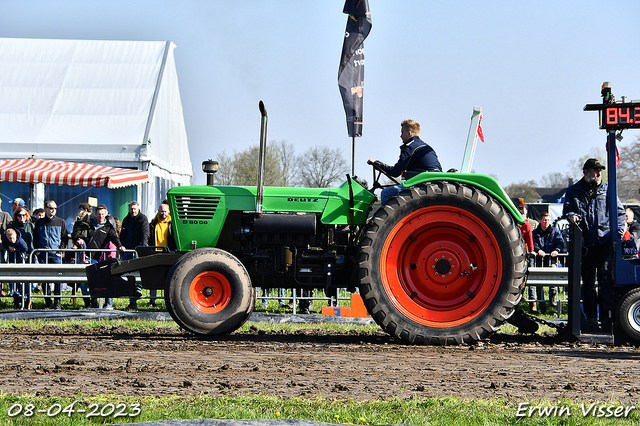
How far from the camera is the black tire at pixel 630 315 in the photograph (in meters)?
6.35

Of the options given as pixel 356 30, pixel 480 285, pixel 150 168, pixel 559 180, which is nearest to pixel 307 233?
pixel 480 285

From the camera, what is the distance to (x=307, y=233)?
6809 mm

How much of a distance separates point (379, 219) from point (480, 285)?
1163mm

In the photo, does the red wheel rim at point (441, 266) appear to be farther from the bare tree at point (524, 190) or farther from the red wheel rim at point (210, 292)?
the bare tree at point (524, 190)

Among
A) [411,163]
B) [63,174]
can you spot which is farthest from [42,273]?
[411,163]

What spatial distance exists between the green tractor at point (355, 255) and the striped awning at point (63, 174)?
8.20 metres

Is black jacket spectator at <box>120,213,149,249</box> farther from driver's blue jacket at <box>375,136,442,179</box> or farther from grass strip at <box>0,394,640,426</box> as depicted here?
grass strip at <box>0,394,640,426</box>

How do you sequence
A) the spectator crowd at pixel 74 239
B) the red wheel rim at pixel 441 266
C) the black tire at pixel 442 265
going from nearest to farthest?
the black tire at pixel 442 265, the red wheel rim at pixel 441 266, the spectator crowd at pixel 74 239

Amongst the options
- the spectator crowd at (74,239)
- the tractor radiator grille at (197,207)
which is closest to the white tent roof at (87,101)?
the spectator crowd at (74,239)

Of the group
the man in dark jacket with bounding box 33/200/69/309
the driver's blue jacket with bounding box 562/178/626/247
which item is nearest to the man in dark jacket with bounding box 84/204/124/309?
the man in dark jacket with bounding box 33/200/69/309

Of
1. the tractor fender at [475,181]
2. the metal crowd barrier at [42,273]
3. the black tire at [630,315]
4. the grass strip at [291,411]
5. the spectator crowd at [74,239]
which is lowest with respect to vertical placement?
the grass strip at [291,411]

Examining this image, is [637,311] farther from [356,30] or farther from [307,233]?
[356,30]

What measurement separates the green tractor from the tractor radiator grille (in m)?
0.01

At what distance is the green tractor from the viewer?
20.7 feet
